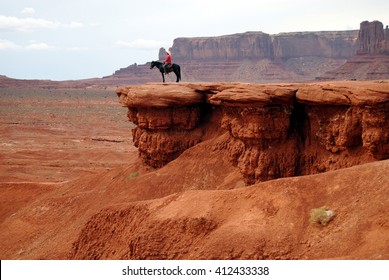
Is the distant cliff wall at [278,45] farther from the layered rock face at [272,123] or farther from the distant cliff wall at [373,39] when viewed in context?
the layered rock face at [272,123]

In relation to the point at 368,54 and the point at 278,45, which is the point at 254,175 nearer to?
the point at 368,54

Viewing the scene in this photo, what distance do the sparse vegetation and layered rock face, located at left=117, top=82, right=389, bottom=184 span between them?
3919mm

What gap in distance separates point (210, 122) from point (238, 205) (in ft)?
27.2

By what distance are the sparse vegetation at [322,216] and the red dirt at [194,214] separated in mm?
95

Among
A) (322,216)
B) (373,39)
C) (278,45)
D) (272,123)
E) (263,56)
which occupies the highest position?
(278,45)

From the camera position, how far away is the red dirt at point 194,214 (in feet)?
31.3

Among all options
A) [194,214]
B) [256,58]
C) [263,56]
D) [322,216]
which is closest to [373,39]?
[263,56]

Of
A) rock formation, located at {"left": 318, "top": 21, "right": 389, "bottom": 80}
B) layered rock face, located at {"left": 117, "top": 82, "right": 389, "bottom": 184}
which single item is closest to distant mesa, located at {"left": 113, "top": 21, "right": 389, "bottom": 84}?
rock formation, located at {"left": 318, "top": 21, "right": 389, "bottom": 80}

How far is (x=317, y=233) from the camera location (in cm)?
963

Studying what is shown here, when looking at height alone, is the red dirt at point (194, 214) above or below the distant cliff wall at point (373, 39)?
below

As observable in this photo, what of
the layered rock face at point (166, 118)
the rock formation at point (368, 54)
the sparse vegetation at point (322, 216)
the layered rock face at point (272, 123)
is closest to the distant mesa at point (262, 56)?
the rock formation at point (368, 54)

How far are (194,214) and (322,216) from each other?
272 centimetres

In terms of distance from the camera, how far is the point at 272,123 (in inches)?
607

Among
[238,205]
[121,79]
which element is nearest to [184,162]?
[238,205]
